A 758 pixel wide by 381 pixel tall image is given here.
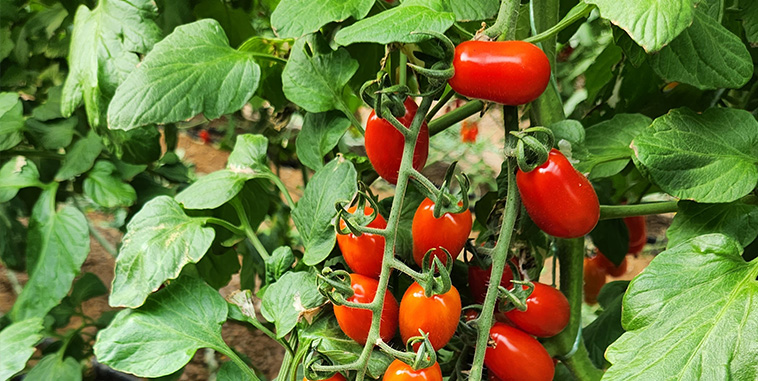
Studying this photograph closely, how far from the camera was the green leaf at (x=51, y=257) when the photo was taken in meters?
0.78

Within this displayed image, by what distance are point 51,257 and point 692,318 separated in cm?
73

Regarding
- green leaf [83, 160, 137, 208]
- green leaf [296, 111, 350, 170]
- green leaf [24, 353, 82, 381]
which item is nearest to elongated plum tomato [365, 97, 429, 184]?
green leaf [296, 111, 350, 170]

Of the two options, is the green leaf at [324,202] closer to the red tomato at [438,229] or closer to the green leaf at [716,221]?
the red tomato at [438,229]

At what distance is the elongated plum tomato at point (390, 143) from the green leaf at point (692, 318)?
0.62ft

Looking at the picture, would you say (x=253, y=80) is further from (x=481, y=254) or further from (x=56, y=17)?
(x=56, y=17)

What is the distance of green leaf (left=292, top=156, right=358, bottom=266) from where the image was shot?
553 mm

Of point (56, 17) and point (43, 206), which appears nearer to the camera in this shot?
point (43, 206)

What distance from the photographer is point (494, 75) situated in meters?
0.42

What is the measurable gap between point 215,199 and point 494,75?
0.33 meters

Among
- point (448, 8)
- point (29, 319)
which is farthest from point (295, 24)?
point (29, 319)

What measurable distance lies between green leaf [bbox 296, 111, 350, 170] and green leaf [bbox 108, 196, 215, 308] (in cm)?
12

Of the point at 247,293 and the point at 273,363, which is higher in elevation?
the point at 247,293

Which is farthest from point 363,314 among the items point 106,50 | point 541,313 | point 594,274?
point 594,274

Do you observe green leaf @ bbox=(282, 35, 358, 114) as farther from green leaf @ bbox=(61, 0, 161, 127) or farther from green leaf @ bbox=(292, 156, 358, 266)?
green leaf @ bbox=(61, 0, 161, 127)
